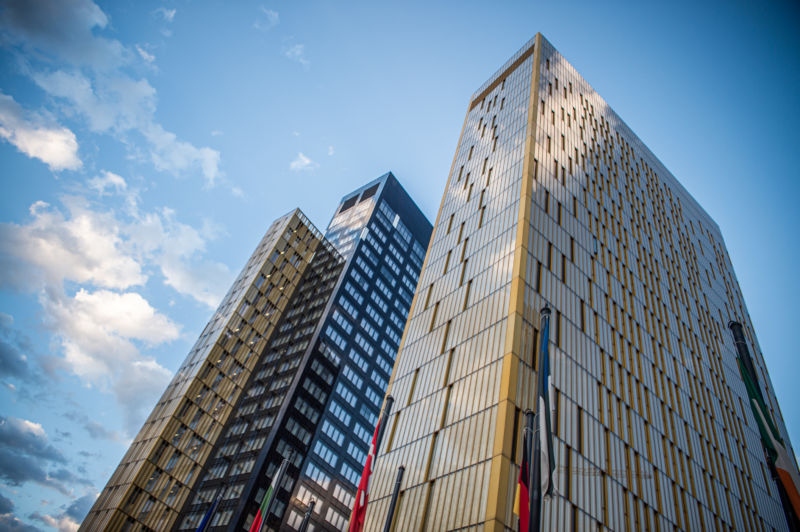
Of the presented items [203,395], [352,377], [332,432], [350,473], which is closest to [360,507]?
[203,395]

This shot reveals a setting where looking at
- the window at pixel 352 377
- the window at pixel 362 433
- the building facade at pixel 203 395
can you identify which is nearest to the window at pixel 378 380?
the window at pixel 352 377

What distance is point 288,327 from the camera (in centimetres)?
9362

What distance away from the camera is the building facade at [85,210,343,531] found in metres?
61.5

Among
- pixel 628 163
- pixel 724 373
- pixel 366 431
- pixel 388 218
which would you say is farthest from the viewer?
pixel 388 218

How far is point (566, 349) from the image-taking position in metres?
33.6

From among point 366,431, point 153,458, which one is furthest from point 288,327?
point 153,458

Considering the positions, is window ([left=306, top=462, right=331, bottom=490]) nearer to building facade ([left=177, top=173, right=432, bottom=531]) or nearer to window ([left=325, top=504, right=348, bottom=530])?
building facade ([left=177, top=173, right=432, bottom=531])

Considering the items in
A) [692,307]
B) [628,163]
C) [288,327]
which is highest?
[628,163]

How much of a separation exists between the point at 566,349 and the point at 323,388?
2386 inches

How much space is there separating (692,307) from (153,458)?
68.9 meters

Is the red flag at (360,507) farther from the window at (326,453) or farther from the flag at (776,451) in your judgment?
the window at (326,453)

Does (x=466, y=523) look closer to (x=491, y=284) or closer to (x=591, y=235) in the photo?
(x=491, y=284)

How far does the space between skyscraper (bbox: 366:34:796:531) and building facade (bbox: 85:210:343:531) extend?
43780 millimetres

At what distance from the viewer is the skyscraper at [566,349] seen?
28.0 m
